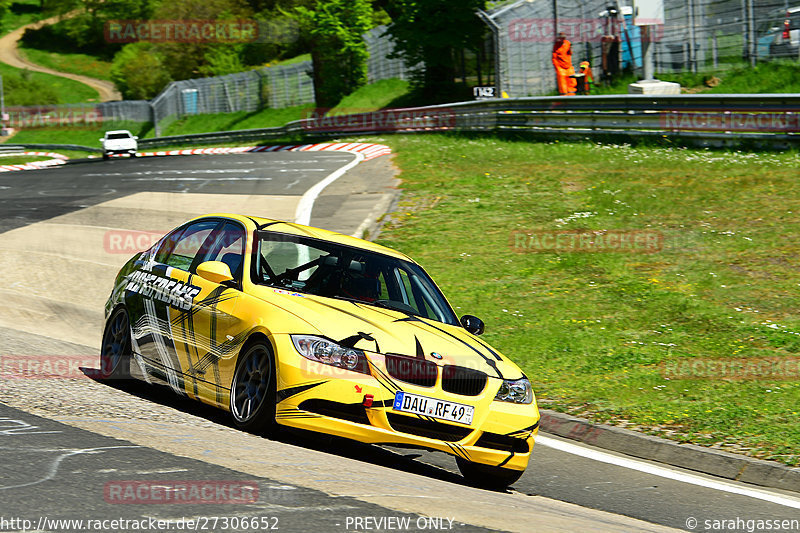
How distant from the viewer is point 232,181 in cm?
2391

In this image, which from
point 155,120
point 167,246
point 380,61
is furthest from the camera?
point 155,120

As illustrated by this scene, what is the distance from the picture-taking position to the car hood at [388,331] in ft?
21.0

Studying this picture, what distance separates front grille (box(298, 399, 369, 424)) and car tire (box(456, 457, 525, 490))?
0.80 meters

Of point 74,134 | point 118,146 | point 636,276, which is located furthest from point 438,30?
point 74,134

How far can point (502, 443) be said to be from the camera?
6520 mm

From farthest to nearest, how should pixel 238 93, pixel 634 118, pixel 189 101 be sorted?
pixel 189 101, pixel 238 93, pixel 634 118

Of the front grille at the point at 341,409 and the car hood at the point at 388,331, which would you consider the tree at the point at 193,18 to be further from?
the front grille at the point at 341,409

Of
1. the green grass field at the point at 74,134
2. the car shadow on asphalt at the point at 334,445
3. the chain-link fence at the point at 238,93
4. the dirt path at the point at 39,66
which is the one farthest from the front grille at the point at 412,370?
the dirt path at the point at 39,66

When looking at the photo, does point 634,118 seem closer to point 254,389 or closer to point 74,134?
point 254,389

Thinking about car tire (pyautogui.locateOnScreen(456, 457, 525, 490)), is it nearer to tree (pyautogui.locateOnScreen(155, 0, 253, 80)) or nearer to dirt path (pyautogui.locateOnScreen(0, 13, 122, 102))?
tree (pyautogui.locateOnScreen(155, 0, 253, 80))

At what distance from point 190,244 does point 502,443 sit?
10.4 ft

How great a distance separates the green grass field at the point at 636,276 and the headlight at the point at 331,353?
10.1 feet

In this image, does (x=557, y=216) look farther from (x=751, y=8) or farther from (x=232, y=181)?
(x=751, y=8)

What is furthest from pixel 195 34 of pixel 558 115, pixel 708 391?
pixel 708 391
